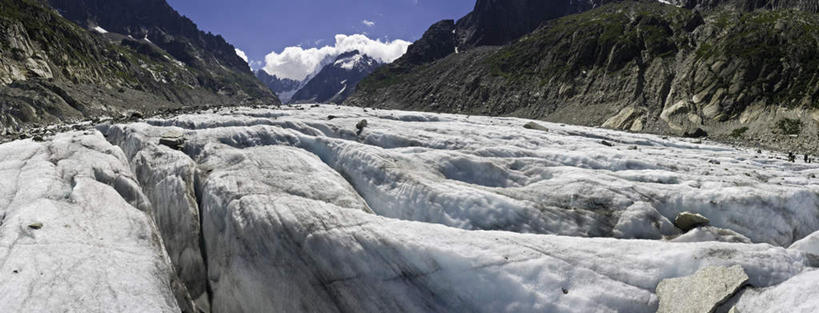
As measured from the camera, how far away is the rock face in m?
7.27

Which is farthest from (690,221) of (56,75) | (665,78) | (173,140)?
(56,75)

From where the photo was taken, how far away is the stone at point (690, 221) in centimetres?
1247

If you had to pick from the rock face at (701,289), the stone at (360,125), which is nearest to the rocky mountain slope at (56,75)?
the stone at (360,125)

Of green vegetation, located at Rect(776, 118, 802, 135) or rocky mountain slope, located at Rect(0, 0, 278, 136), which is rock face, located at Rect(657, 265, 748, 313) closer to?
rocky mountain slope, located at Rect(0, 0, 278, 136)

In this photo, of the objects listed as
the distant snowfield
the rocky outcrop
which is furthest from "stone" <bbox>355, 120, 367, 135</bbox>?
the rocky outcrop

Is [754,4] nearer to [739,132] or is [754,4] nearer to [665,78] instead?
[665,78]

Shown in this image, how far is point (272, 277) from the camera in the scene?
10.2 meters

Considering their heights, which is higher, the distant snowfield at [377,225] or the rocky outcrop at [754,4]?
the rocky outcrop at [754,4]

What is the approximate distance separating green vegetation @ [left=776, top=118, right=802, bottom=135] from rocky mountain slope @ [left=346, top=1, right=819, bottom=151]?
158mm

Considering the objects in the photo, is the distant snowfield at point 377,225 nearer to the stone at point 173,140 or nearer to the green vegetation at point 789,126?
the stone at point 173,140

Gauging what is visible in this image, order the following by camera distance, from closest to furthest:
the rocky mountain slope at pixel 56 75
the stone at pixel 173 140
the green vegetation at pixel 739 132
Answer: the stone at pixel 173 140 → the green vegetation at pixel 739 132 → the rocky mountain slope at pixel 56 75

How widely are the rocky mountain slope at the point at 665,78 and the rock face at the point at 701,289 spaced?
5272 centimetres

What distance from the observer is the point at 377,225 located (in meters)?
10.8

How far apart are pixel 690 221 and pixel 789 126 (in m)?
60.4
